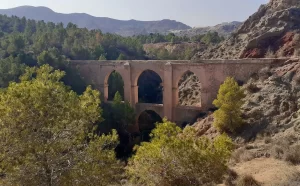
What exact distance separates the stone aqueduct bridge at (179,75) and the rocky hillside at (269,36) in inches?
135

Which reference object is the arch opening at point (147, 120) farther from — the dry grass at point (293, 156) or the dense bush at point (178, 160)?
the dense bush at point (178, 160)

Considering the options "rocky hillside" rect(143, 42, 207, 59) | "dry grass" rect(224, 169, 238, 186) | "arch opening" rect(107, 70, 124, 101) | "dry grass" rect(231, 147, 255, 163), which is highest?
"rocky hillside" rect(143, 42, 207, 59)

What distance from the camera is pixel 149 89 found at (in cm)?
4291

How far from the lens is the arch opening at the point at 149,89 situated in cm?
4069

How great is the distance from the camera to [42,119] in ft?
24.5

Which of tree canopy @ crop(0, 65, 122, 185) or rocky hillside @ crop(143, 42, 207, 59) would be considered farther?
rocky hillside @ crop(143, 42, 207, 59)

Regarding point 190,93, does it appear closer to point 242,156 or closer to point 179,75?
point 179,75

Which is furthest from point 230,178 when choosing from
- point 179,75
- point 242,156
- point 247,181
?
point 179,75

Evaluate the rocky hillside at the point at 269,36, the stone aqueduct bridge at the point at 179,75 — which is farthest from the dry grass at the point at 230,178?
the rocky hillside at the point at 269,36

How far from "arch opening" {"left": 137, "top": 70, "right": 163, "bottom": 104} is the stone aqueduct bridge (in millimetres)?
8539

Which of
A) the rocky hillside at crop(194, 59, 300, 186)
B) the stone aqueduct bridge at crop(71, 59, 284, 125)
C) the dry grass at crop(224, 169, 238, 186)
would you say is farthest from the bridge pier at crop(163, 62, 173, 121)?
the dry grass at crop(224, 169, 238, 186)

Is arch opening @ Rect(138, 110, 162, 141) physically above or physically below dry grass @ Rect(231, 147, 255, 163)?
below

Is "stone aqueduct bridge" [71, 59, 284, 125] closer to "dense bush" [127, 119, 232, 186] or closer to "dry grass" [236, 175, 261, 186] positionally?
"dry grass" [236, 175, 261, 186]

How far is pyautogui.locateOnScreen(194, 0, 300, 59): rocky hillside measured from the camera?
2652 centimetres
